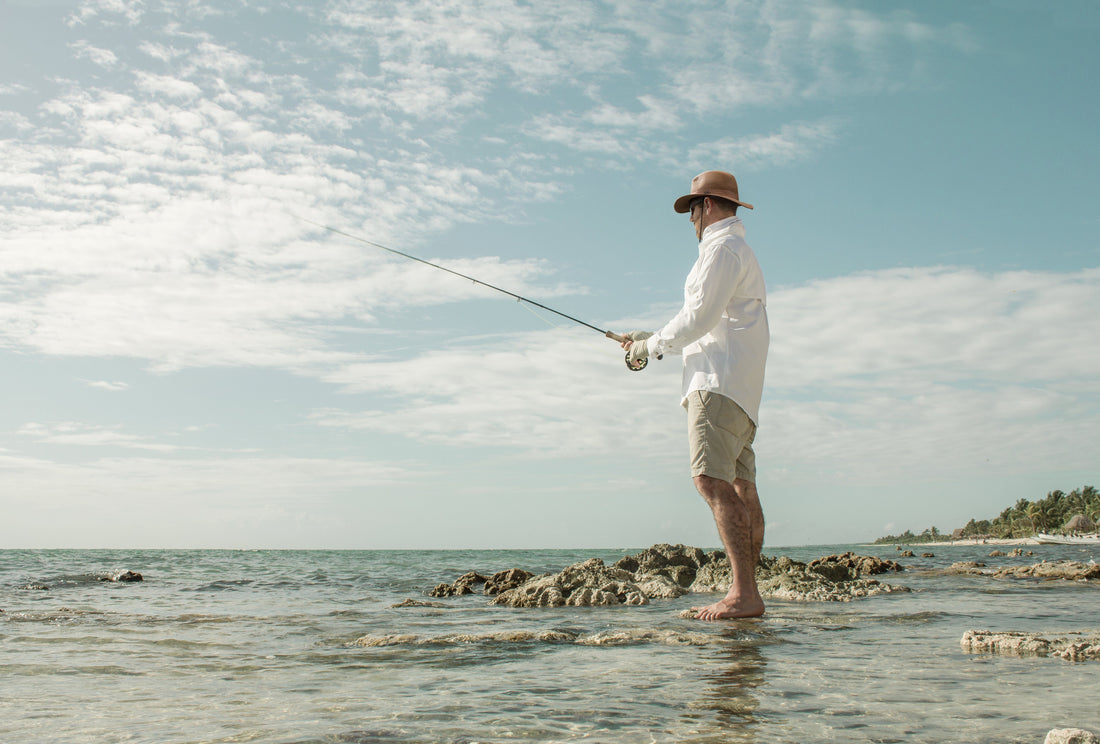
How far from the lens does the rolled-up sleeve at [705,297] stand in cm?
492

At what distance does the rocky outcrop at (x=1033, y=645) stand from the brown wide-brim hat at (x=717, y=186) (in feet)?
10.1

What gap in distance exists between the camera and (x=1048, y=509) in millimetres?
99625

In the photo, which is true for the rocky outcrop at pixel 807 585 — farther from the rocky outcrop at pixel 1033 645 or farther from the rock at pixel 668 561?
the rocky outcrop at pixel 1033 645

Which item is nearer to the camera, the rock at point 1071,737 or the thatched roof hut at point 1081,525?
the rock at point 1071,737

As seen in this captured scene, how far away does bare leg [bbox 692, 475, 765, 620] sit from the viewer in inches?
194

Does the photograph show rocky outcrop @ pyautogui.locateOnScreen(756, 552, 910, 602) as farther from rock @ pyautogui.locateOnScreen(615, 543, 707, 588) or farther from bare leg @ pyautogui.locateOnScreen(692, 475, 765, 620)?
bare leg @ pyautogui.locateOnScreen(692, 475, 765, 620)

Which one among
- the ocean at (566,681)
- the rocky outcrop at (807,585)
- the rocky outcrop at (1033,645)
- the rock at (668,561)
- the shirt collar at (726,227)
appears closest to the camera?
→ the ocean at (566,681)

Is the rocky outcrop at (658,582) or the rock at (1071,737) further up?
the rock at (1071,737)

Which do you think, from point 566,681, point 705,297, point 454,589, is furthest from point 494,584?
point 566,681

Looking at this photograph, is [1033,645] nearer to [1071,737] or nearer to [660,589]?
[1071,737]

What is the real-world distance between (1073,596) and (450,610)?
6.49 meters

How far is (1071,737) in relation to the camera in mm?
2035

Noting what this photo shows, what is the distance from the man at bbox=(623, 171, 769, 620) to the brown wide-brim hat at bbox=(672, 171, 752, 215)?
0.05 feet

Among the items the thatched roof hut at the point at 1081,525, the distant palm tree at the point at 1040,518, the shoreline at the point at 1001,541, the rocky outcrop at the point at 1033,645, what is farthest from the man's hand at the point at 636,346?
the distant palm tree at the point at 1040,518
